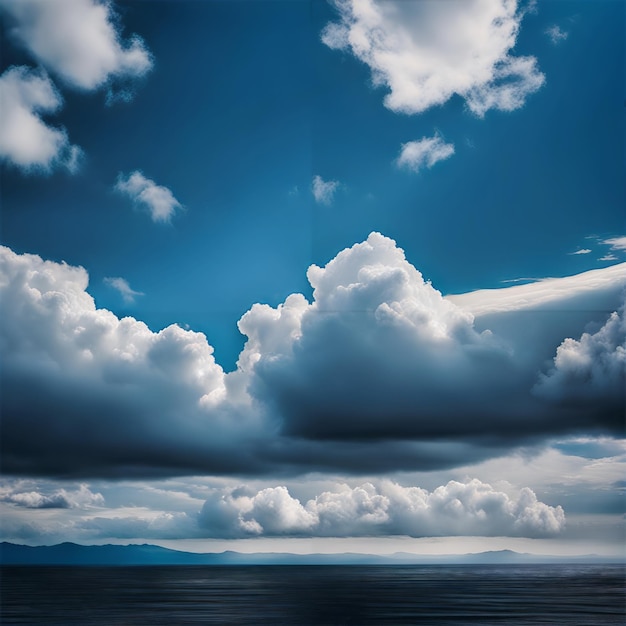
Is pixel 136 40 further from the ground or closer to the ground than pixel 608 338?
further from the ground

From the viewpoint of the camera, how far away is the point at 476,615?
16719 mm

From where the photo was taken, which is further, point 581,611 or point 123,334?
point 581,611

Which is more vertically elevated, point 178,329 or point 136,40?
point 136,40

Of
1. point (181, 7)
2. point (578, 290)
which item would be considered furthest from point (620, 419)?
point (181, 7)

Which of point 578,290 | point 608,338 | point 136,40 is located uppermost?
point 136,40

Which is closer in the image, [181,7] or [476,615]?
[181,7]

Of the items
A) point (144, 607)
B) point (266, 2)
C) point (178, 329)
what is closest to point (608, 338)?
point (178, 329)

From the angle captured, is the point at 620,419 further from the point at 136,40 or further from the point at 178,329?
the point at 136,40

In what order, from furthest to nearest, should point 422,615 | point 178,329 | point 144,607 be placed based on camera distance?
point 144,607, point 422,615, point 178,329

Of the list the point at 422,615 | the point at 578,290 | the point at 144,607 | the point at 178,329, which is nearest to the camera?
the point at 578,290

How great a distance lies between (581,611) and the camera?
17578mm

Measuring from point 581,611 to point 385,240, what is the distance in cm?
1214

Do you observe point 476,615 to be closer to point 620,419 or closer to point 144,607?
point 620,419

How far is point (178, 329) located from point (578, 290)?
6685 millimetres
